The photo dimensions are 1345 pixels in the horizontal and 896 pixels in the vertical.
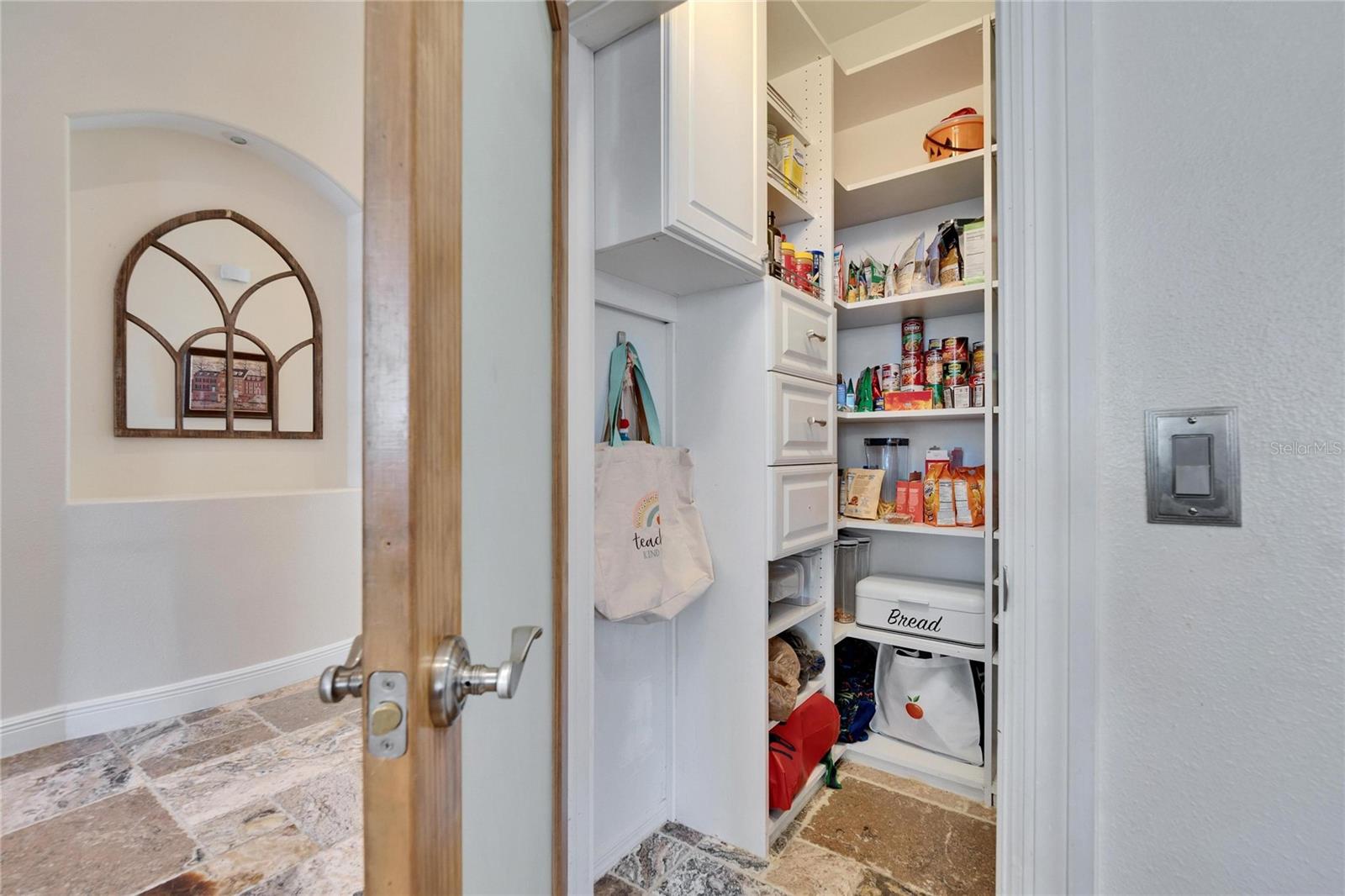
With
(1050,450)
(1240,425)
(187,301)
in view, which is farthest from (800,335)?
(187,301)

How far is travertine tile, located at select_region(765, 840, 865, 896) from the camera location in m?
1.49

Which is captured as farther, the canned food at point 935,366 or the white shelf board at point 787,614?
the canned food at point 935,366

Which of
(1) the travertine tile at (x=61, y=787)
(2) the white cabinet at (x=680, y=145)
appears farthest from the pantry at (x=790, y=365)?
(1) the travertine tile at (x=61, y=787)

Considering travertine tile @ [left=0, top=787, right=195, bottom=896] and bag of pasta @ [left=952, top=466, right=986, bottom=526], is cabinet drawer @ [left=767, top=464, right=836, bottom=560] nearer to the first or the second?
bag of pasta @ [left=952, top=466, right=986, bottom=526]

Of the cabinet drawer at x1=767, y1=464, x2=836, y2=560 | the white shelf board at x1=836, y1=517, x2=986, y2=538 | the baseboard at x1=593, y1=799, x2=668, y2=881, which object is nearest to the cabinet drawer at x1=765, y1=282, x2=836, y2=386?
the cabinet drawer at x1=767, y1=464, x2=836, y2=560

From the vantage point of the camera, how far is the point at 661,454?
157 cm

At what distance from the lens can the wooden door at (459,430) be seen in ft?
1.42

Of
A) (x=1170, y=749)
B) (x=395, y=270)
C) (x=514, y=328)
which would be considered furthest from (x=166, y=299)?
(x=1170, y=749)

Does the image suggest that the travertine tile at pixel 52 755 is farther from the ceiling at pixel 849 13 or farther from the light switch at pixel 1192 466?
the ceiling at pixel 849 13

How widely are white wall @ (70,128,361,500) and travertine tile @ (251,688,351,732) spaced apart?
986 mm

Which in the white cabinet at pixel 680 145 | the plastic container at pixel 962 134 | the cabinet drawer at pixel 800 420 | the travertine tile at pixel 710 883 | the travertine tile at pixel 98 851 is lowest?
the travertine tile at pixel 710 883

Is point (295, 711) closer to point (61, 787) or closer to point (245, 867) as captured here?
point (61, 787)

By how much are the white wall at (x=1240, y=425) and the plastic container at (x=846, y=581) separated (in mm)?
1523

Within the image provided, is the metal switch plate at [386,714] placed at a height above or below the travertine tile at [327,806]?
above
